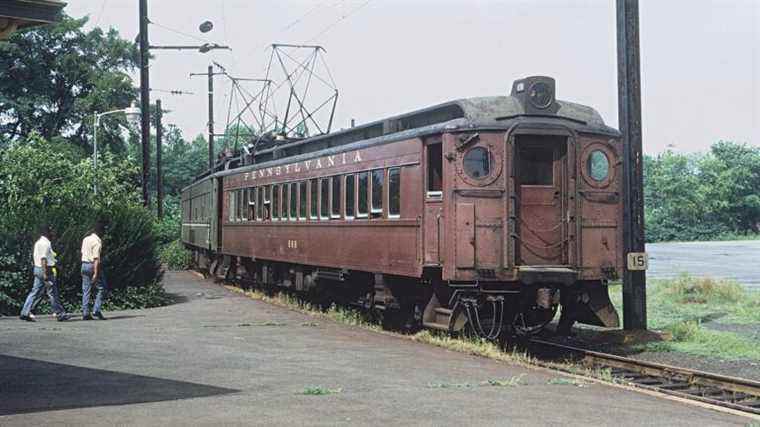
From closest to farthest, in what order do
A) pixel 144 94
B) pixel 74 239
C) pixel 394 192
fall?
pixel 394 192 → pixel 74 239 → pixel 144 94

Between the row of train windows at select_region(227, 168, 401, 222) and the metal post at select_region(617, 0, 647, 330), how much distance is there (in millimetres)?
3578

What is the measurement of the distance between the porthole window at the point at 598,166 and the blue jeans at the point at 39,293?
374 inches

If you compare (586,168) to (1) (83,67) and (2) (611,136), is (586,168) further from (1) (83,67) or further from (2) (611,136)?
(1) (83,67)

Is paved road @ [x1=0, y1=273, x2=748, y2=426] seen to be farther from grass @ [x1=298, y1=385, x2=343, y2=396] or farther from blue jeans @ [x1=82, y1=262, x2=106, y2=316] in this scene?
blue jeans @ [x1=82, y1=262, x2=106, y2=316]

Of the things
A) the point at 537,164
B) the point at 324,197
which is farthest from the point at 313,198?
the point at 537,164

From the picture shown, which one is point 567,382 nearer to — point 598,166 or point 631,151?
point 598,166

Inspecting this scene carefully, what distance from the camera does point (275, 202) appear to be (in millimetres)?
22766

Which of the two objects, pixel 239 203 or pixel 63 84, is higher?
pixel 63 84

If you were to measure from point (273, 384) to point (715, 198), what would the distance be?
266 ft

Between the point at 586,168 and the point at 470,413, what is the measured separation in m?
6.43

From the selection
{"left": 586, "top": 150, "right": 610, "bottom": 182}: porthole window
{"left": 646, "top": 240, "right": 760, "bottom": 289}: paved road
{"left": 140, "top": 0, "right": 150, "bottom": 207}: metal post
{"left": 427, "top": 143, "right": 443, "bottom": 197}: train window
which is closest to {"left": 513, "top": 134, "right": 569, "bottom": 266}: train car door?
{"left": 586, "top": 150, "right": 610, "bottom": 182}: porthole window

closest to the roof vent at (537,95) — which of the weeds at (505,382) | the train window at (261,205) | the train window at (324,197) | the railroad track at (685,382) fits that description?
the railroad track at (685,382)

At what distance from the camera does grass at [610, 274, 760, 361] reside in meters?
15.0

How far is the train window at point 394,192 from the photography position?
1559cm
